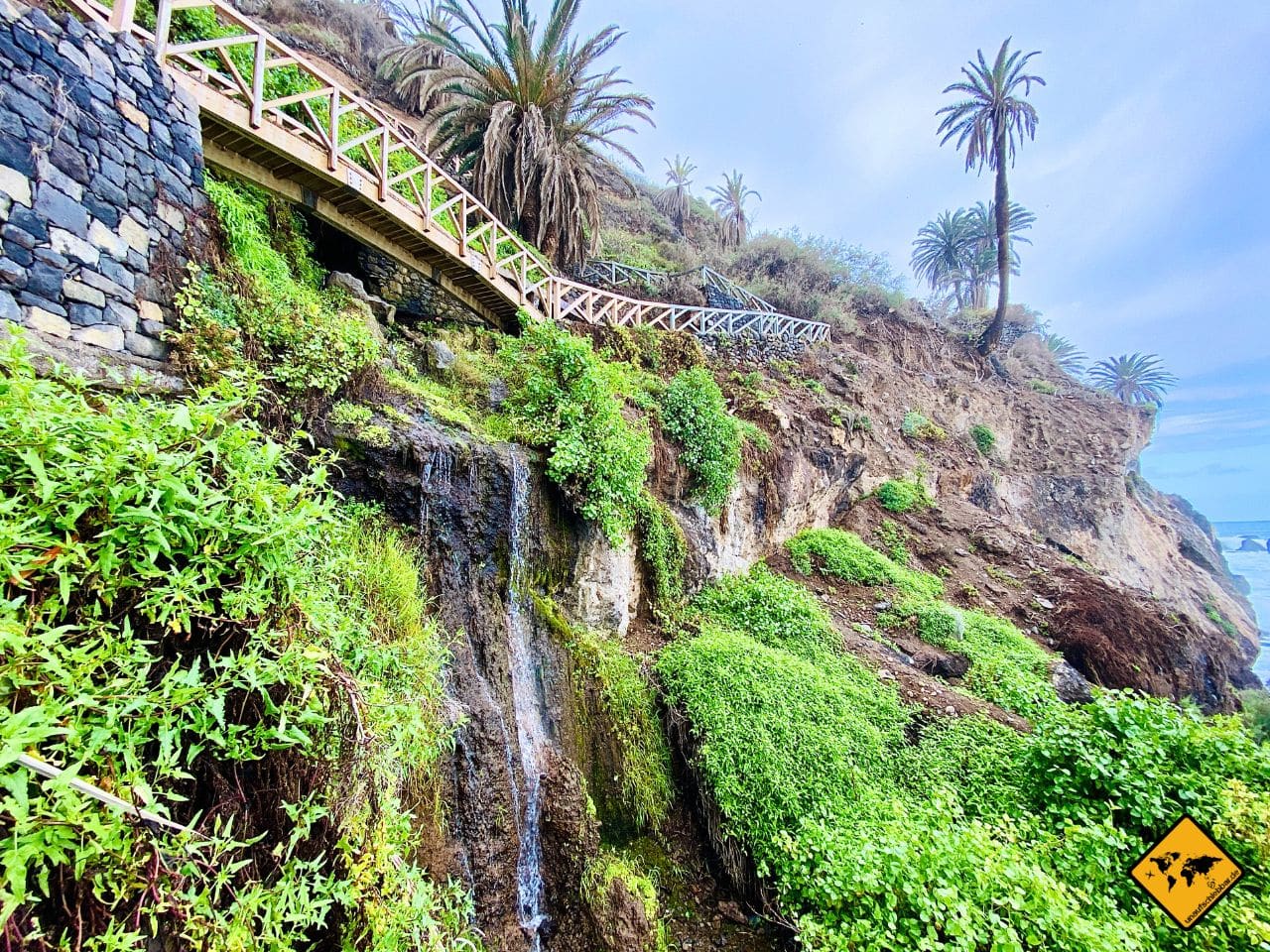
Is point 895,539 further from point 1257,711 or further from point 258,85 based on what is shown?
point 258,85

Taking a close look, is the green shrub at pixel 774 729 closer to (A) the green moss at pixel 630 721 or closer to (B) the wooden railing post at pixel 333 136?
(A) the green moss at pixel 630 721

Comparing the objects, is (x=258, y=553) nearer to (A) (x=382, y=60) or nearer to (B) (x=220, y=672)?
(B) (x=220, y=672)

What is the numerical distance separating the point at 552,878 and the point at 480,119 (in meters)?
14.5

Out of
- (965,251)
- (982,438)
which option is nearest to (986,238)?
(965,251)

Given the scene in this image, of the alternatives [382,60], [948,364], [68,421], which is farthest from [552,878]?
[948,364]

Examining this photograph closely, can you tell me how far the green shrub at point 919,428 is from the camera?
16797mm

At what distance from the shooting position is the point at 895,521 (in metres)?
14.0

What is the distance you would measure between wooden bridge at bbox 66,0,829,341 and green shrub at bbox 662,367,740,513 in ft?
8.93

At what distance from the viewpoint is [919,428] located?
17.2 m

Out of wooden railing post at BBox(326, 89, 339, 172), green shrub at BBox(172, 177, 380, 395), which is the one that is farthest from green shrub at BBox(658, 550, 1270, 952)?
wooden railing post at BBox(326, 89, 339, 172)

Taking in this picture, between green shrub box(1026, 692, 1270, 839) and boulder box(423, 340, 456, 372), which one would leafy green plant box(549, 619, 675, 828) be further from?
green shrub box(1026, 692, 1270, 839)

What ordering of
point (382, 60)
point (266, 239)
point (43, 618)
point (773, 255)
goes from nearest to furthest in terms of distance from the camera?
point (43, 618)
point (266, 239)
point (382, 60)
point (773, 255)

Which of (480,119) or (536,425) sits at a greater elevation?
(480,119)

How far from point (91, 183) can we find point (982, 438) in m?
25.7
